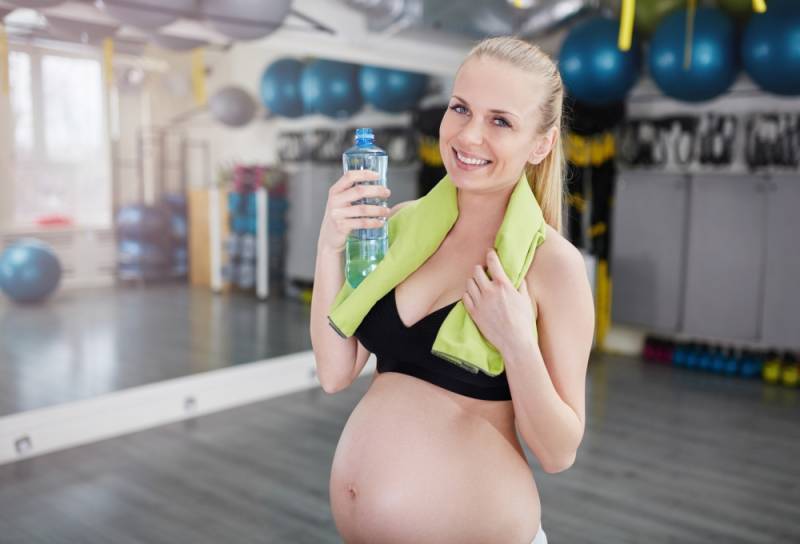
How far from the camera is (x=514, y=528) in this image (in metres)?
1.17

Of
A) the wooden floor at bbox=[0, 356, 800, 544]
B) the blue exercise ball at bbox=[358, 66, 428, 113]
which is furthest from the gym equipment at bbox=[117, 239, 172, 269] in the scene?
the blue exercise ball at bbox=[358, 66, 428, 113]

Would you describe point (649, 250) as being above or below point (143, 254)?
below

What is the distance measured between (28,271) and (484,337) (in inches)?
105

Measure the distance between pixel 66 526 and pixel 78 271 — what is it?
1.22 metres

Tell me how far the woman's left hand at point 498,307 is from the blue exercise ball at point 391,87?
13.8ft

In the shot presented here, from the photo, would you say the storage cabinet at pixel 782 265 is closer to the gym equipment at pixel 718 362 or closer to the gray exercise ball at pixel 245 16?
the gym equipment at pixel 718 362

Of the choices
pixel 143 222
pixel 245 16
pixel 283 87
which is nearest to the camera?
pixel 143 222

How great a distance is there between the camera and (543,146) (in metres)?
1.19

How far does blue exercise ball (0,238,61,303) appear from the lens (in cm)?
307

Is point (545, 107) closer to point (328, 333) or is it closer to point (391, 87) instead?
point (328, 333)

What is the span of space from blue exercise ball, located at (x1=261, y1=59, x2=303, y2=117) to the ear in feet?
11.0

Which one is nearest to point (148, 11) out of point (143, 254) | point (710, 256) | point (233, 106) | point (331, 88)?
point (233, 106)

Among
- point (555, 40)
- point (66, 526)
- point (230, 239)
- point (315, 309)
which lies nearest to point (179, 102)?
point (230, 239)

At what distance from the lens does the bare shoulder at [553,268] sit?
1101 millimetres
